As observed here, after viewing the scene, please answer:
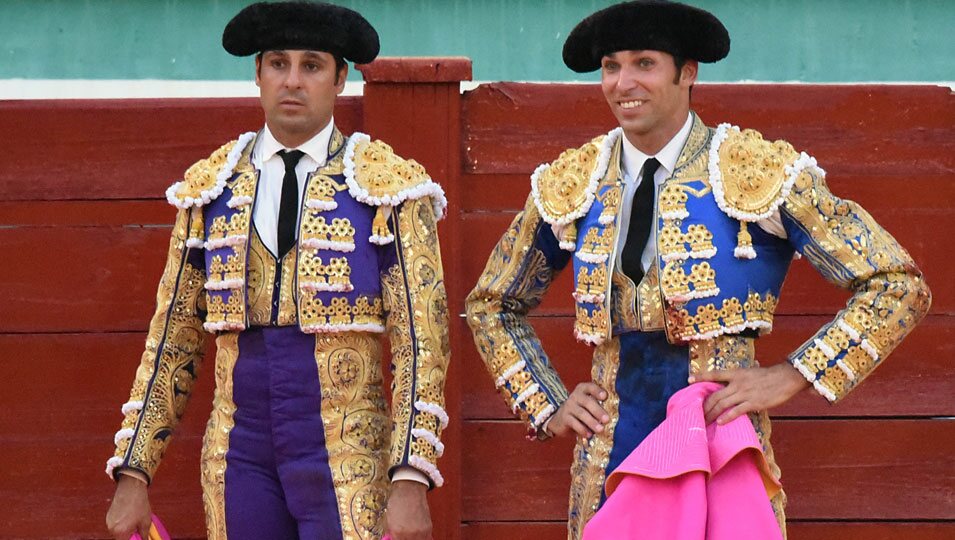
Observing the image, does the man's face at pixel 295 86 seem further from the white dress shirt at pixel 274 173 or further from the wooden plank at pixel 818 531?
the wooden plank at pixel 818 531

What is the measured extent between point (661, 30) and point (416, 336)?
2.71ft

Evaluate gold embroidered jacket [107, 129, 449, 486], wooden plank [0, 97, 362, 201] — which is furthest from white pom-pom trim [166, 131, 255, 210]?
wooden plank [0, 97, 362, 201]

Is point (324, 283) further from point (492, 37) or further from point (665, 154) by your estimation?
point (492, 37)

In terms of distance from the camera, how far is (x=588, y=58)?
3.73 m

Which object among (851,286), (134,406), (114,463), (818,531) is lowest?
(818,531)

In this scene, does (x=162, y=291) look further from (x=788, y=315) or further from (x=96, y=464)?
(x=788, y=315)

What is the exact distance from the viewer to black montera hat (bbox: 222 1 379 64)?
152 inches

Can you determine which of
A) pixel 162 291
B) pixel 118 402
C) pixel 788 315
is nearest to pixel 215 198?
pixel 162 291

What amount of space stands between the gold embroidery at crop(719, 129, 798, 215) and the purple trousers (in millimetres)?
956

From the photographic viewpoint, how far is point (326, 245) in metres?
3.83

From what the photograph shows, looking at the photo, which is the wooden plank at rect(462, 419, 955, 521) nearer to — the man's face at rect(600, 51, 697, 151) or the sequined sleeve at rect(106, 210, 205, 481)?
the sequined sleeve at rect(106, 210, 205, 481)

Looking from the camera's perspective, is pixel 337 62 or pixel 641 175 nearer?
pixel 641 175

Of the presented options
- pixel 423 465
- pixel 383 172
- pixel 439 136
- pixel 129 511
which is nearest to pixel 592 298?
pixel 423 465

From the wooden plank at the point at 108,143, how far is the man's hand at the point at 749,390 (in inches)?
76.1
